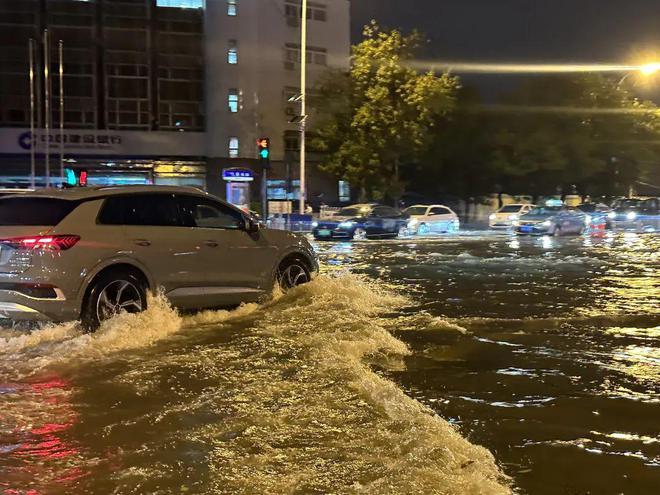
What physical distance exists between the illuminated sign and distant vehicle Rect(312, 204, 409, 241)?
14.0 metres

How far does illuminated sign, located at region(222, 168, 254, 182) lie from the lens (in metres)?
41.7

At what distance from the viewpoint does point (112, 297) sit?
7.83 m

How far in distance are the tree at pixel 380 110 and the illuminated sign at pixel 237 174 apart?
4.75 m

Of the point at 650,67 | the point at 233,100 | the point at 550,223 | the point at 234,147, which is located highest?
the point at 233,100

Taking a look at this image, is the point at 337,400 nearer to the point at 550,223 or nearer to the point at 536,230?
the point at 536,230

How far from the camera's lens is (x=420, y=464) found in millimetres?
4246

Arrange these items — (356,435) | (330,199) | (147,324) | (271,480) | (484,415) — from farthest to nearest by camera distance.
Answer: (330,199)
(147,324)
(484,415)
(356,435)
(271,480)

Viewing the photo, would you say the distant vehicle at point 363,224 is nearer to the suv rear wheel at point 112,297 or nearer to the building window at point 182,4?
the suv rear wheel at point 112,297

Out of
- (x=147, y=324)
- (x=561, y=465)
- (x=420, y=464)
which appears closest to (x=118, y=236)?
(x=147, y=324)

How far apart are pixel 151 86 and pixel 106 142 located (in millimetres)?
4662

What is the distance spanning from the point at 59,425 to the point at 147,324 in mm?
2723

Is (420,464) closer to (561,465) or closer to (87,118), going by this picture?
(561,465)

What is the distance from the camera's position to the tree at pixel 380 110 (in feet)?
126

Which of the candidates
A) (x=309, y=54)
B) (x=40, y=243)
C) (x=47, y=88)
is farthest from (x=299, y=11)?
(x=40, y=243)
